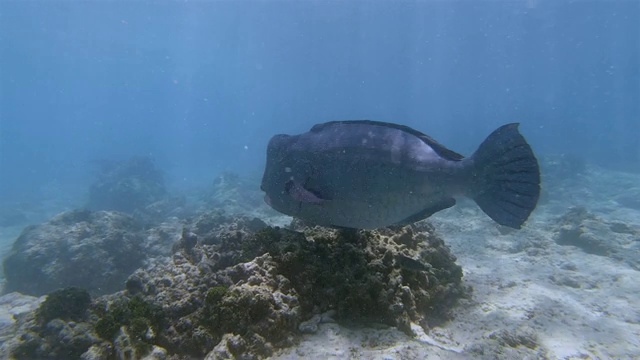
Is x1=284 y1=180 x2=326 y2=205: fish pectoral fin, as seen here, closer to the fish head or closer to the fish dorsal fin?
the fish head

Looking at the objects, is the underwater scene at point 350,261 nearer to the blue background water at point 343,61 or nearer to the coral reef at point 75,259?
the coral reef at point 75,259

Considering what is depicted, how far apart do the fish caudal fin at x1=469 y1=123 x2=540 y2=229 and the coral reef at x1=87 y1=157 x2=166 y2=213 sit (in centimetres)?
1964

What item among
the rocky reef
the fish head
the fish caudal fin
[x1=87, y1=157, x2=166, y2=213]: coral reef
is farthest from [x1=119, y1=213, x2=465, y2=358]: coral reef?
[x1=87, y1=157, x2=166, y2=213]: coral reef

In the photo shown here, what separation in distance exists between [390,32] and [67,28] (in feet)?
181

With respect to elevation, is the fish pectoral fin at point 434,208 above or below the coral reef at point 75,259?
above

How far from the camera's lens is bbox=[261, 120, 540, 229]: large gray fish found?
3078mm

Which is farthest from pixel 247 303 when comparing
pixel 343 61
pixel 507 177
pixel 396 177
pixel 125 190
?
pixel 343 61

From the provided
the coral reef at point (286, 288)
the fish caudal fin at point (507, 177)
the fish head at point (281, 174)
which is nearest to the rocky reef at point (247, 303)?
the coral reef at point (286, 288)

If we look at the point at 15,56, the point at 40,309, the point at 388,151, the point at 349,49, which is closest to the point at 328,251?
the point at 388,151

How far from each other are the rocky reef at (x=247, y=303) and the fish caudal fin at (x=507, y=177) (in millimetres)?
1196

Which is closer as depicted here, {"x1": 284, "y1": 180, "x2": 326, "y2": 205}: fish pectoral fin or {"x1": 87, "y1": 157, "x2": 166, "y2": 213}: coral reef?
{"x1": 284, "y1": 180, "x2": 326, "y2": 205}: fish pectoral fin

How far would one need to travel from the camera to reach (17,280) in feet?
28.9

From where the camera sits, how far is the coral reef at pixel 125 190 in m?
20.9

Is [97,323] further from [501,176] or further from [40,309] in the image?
[501,176]
